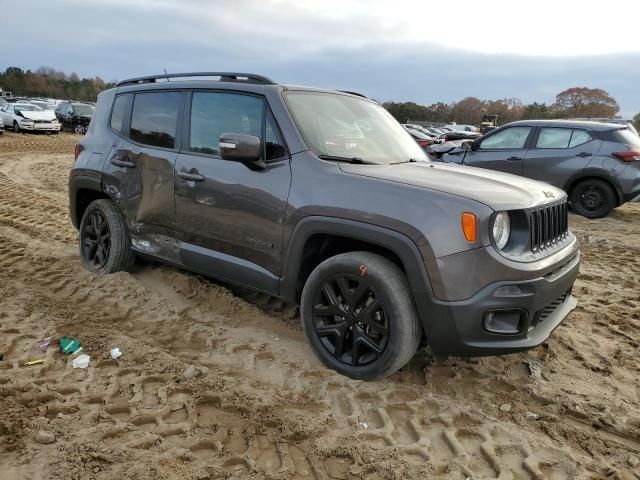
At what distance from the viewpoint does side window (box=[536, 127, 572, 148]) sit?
9.05 meters

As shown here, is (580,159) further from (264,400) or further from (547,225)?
(264,400)

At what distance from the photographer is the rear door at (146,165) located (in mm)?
4270

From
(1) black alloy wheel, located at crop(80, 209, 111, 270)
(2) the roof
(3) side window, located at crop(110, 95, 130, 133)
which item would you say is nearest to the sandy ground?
(1) black alloy wheel, located at crop(80, 209, 111, 270)

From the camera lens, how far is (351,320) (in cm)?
321

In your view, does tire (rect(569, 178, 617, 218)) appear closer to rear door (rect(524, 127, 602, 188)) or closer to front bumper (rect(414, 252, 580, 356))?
rear door (rect(524, 127, 602, 188))

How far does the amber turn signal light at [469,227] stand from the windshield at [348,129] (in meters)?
1.05

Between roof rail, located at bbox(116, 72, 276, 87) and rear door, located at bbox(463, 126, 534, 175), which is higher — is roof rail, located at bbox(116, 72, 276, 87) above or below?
above

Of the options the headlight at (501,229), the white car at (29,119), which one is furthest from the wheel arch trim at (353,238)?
the white car at (29,119)

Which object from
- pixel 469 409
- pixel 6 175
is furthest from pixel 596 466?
pixel 6 175

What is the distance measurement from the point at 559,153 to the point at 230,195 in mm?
7155

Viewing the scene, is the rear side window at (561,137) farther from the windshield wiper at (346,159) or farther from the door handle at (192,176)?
the door handle at (192,176)

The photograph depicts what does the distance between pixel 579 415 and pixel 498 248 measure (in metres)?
1.09

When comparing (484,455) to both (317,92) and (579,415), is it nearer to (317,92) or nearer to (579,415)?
(579,415)

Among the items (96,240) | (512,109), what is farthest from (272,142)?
(512,109)
